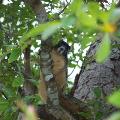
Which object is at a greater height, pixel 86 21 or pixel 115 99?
pixel 86 21

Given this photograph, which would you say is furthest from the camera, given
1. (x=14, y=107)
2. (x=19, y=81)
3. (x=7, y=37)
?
(x=7, y=37)

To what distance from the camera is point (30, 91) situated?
2188 mm

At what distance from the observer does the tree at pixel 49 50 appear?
69cm

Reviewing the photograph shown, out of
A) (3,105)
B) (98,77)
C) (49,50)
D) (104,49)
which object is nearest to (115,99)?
(104,49)

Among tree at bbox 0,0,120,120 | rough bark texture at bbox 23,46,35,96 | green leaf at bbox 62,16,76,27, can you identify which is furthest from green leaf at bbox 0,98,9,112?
green leaf at bbox 62,16,76,27

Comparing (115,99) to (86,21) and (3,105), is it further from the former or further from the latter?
(3,105)

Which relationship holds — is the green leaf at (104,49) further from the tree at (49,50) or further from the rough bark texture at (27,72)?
the rough bark texture at (27,72)

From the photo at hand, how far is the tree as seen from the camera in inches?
27.0

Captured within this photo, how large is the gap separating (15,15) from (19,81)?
80 cm

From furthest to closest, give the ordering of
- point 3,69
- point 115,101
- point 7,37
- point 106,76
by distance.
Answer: point 106,76 < point 7,37 < point 3,69 < point 115,101

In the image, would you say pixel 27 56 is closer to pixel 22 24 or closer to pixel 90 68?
pixel 22 24

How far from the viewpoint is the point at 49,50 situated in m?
1.76

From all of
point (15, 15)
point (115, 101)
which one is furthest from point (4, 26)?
point (115, 101)

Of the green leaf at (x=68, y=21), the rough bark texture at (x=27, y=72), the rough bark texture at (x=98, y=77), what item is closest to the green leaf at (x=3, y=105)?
the rough bark texture at (x=27, y=72)
